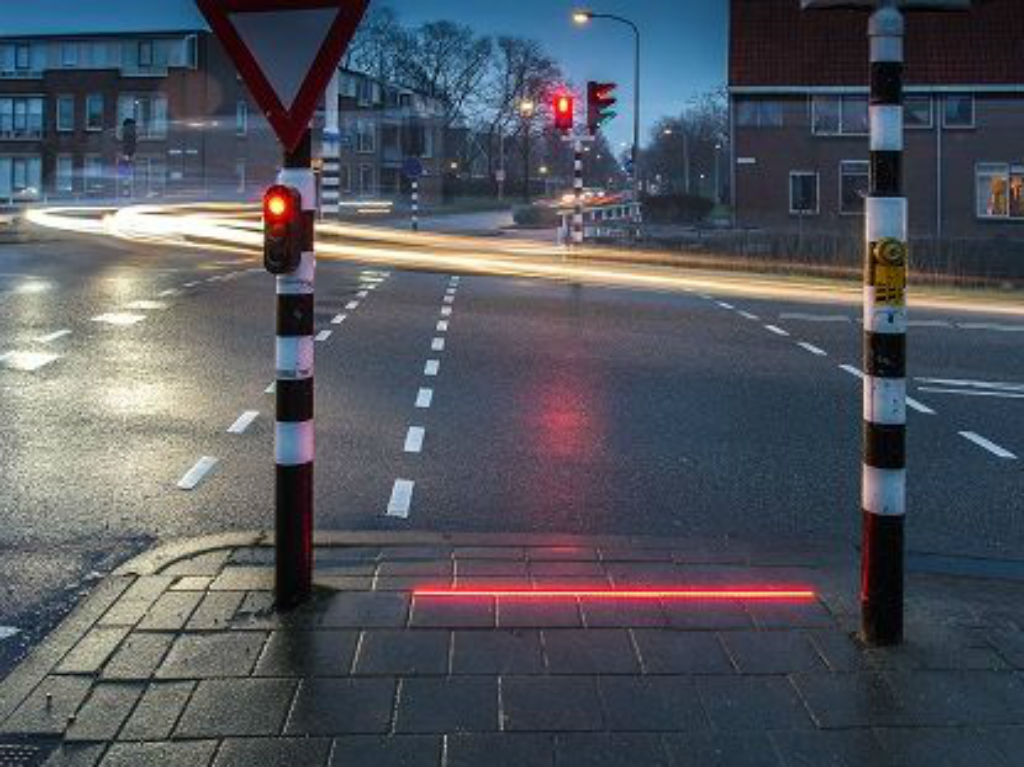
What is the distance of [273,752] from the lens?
381 centimetres

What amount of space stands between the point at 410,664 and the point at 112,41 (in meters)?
84.6

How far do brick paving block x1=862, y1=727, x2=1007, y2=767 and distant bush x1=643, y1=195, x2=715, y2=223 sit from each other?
179 feet

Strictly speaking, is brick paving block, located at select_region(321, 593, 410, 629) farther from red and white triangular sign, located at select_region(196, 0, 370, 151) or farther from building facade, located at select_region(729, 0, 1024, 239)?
building facade, located at select_region(729, 0, 1024, 239)

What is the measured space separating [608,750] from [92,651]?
1982 millimetres

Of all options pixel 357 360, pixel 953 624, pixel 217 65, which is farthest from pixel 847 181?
pixel 217 65

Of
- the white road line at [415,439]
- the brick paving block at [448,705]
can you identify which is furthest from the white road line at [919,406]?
the brick paving block at [448,705]

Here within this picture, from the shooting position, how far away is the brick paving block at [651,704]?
13.3 ft

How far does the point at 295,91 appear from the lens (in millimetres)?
5176

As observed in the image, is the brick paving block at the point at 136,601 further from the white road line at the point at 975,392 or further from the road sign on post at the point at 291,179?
the white road line at the point at 975,392

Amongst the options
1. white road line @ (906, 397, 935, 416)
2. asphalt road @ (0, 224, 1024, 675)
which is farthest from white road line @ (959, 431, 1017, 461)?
white road line @ (906, 397, 935, 416)

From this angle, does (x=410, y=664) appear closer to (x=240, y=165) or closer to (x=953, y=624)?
(x=953, y=624)

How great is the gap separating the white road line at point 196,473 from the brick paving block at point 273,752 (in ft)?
12.5

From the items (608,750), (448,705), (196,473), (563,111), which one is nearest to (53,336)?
(196,473)

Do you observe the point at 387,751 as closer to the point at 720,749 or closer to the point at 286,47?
the point at 720,749
